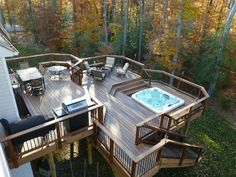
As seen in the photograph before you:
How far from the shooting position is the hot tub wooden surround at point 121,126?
5.76 meters

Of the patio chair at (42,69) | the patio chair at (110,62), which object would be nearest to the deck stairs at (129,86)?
the patio chair at (110,62)

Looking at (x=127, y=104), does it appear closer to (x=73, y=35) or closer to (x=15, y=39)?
(x=73, y=35)

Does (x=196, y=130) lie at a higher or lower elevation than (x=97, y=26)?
lower

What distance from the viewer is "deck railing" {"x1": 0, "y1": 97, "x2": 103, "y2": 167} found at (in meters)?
5.28

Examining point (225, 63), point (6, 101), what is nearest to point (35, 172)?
point (6, 101)

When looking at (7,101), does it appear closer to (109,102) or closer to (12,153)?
(12,153)

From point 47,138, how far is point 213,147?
26.2 feet

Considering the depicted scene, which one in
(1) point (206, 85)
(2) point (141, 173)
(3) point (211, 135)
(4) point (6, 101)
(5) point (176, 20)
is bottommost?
(3) point (211, 135)

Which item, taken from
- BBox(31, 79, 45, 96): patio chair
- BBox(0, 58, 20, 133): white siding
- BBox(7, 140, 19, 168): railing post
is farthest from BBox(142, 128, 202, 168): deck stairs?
BBox(31, 79, 45, 96): patio chair

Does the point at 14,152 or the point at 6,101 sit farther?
the point at 6,101

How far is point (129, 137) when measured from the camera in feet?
22.0

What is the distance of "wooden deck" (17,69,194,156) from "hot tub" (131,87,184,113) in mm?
257

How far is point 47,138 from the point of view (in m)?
6.19

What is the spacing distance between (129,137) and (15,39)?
1760cm
